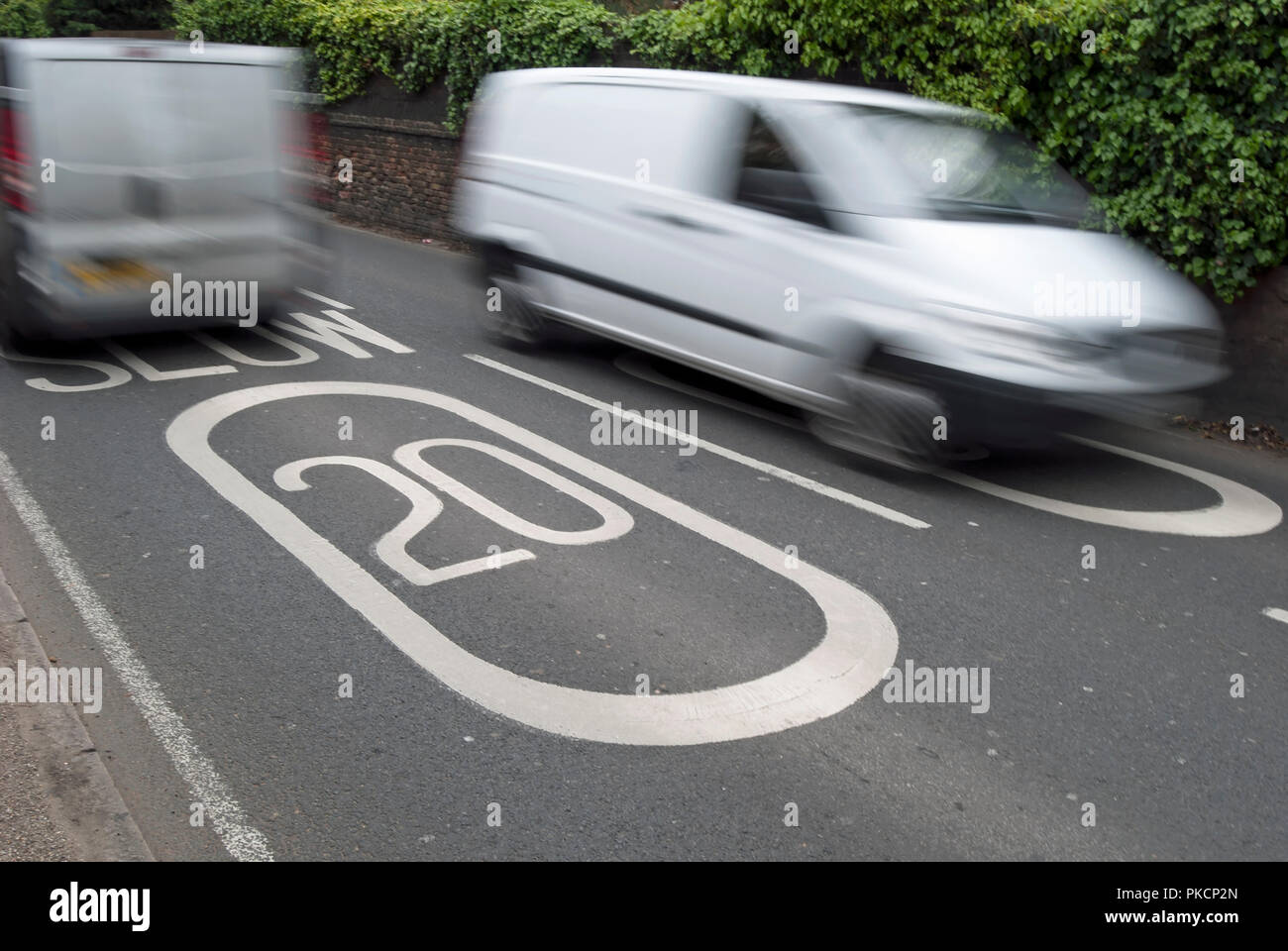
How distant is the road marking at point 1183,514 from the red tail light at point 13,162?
613 cm

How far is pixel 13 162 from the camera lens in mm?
8055

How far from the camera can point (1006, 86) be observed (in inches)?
362

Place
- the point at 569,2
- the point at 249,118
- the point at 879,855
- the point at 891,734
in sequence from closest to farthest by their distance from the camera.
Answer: the point at 879,855, the point at 891,734, the point at 249,118, the point at 569,2

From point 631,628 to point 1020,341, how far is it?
9.09 feet

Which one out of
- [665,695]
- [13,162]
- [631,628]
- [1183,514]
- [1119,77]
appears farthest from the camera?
[1119,77]

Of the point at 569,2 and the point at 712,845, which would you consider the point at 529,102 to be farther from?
the point at 712,845

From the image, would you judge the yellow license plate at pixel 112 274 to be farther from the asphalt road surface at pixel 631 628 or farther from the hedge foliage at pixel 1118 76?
the hedge foliage at pixel 1118 76

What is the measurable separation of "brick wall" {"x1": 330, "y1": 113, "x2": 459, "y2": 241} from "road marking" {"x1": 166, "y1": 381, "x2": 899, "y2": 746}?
10862 mm

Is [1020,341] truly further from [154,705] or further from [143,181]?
[143,181]

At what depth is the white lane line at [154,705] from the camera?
3625 millimetres

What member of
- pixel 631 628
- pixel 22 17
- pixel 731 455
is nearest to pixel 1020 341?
pixel 731 455

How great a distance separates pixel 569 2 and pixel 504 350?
681 centimetres

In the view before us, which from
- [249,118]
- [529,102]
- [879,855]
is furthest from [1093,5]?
[879,855]

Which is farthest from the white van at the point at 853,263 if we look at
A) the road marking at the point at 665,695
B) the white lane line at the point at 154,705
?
the white lane line at the point at 154,705
